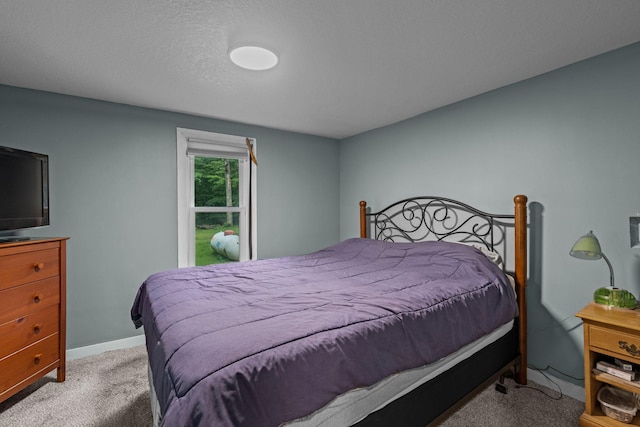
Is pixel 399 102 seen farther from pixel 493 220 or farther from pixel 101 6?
pixel 101 6

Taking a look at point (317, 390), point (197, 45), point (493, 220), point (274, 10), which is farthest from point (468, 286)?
point (197, 45)

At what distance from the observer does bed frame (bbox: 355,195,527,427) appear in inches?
58.9

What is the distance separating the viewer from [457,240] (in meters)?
2.91

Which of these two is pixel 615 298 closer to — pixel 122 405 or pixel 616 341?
pixel 616 341

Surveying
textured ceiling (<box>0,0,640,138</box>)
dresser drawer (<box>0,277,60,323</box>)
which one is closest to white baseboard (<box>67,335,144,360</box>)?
dresser drawer (<box>0,277,60,323</box>)

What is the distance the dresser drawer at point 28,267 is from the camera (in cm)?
190

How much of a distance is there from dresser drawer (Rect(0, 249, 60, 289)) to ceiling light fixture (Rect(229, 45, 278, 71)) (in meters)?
1.89

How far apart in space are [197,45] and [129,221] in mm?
1874

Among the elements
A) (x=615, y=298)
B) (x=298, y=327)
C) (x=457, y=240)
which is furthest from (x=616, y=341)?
(x=298, y=327)

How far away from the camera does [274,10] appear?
1548 mm

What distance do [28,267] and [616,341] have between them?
3616 millimetres

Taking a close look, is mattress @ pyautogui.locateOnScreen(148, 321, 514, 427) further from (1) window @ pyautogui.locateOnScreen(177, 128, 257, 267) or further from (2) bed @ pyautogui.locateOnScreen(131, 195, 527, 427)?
(1) window @ pyautogui.locateOnScreen(177, 128, 257, 267)

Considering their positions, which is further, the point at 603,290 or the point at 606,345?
the point at 603,290

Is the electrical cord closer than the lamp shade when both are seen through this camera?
No
